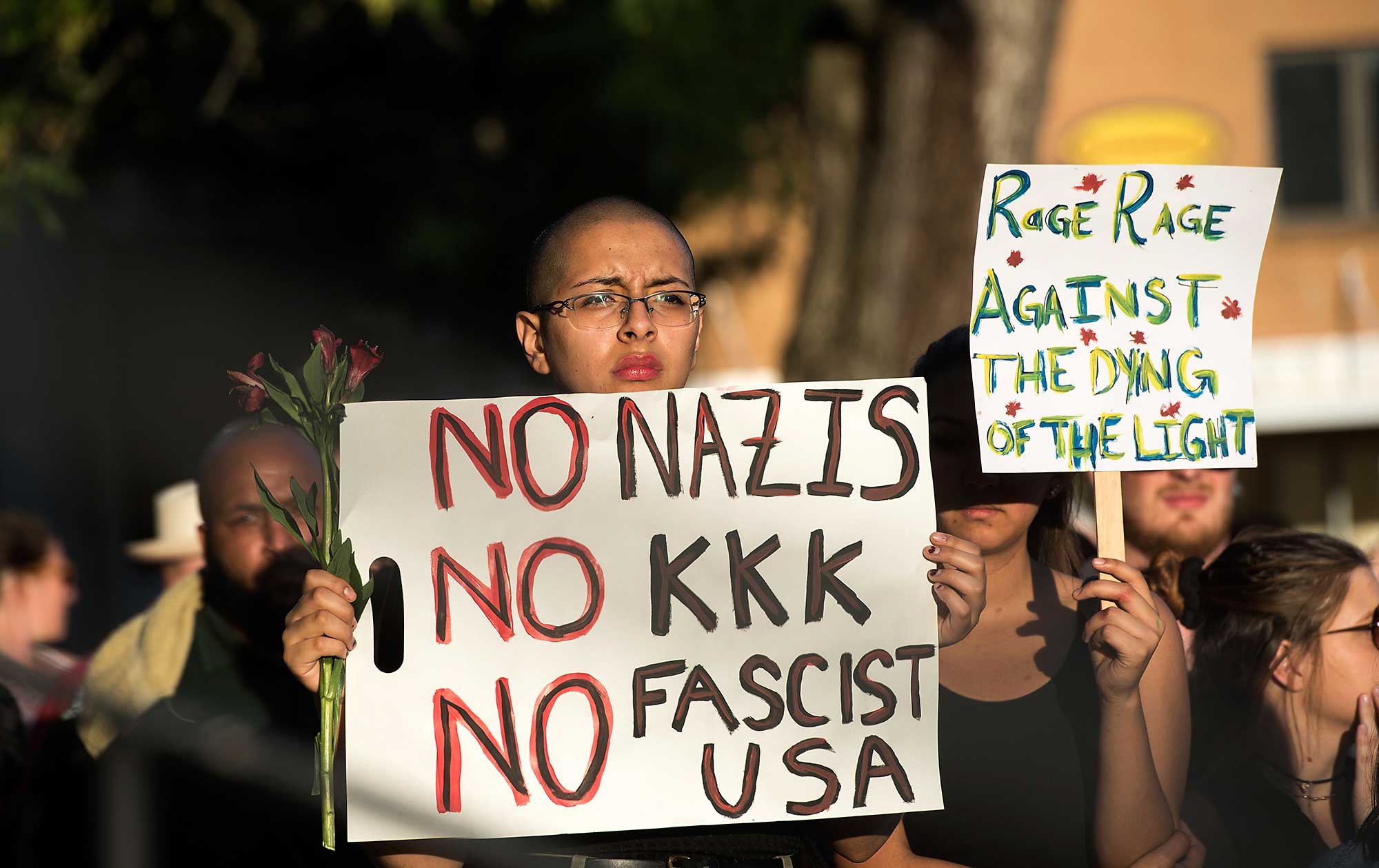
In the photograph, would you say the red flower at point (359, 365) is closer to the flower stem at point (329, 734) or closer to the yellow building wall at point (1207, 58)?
the flower stem at point (329, 734)

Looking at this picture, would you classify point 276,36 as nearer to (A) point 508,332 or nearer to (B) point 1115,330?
(A) point 508,332

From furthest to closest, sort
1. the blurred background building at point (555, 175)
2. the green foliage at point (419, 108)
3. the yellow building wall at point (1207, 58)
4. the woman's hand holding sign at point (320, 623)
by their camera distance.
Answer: the yellow building wall at point (1207, 58) < the green foliage at point (419, 108) < the blurred background building at point (555, 175) < the woman's hand holding sign at point (320, 623)

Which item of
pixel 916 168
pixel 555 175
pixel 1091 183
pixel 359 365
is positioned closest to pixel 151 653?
pixel 359 365

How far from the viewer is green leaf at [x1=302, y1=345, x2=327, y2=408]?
7.39 ft

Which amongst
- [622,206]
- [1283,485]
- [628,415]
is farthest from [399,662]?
[1283,485]

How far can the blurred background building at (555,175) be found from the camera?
7145mm

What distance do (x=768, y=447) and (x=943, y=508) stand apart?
1.17ft

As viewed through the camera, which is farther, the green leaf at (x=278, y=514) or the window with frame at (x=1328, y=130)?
the window with frame at (x=1328, y=130)

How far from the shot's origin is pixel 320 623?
217 centimetres

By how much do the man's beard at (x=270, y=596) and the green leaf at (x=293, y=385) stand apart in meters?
0.94

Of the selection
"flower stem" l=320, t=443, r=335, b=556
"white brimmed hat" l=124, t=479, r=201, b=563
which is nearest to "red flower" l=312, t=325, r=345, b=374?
"flower stem" l=320, t=443, r=335, b=556

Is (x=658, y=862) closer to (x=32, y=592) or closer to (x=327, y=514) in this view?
(x=327, y=514)

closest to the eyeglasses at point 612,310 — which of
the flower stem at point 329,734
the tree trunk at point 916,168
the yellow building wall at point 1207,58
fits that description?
the flower stem at point 329,734

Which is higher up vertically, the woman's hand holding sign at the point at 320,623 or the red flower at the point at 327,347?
the red flower at the point at 327,347
